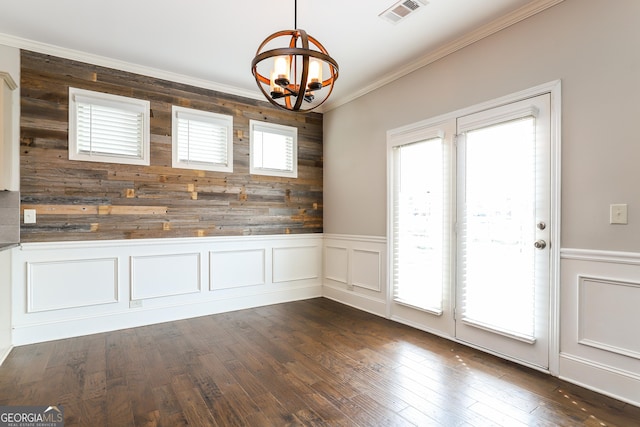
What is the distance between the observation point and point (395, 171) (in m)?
3.91

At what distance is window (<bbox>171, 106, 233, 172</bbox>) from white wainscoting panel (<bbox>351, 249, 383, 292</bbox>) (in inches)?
82.2

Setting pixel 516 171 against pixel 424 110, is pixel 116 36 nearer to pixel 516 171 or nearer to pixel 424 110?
pixel 424 110

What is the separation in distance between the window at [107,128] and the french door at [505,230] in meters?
3.49

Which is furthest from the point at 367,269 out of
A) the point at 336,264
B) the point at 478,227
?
the point at 478,227

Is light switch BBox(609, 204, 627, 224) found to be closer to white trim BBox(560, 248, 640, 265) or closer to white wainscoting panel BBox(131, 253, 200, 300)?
white trim BBox(560, 248, 640, 265)

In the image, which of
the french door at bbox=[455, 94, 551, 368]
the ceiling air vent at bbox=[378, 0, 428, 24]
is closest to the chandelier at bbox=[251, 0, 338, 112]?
the ceiling air vent at bbox=[378, 0, 428, 24]

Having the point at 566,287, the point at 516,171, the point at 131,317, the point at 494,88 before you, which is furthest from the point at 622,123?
the point at 131,317

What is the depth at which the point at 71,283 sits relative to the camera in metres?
3.42

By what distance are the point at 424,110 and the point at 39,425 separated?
4.07 metres

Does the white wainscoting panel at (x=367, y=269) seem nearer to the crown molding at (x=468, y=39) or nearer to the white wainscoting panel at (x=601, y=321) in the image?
the white wainscoting panel at (x=601, y=321)

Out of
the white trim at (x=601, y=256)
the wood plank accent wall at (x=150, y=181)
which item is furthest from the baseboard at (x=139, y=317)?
the white trim at (x=601, y=256)

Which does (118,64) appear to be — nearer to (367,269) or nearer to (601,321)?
(367,269)

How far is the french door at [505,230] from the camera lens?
2.62 meters

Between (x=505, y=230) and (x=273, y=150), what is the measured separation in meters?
3.16
